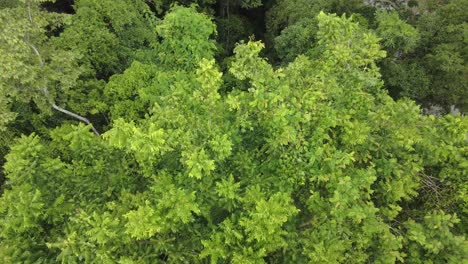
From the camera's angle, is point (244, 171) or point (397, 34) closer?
point (244, 171)

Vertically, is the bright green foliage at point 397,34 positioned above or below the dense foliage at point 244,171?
above

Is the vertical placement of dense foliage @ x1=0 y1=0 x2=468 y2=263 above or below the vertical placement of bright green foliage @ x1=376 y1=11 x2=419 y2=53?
below

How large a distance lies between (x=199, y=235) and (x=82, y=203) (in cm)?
240

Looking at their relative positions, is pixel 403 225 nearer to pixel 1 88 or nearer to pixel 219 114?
pixel 219 114

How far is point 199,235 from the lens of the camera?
6906 mm

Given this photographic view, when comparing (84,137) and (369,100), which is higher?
(369,100)

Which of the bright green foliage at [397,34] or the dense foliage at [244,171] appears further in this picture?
the bright green foliage at [397,34]

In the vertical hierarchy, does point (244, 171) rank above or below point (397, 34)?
below

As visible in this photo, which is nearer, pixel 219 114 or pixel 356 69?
pixel 219 114

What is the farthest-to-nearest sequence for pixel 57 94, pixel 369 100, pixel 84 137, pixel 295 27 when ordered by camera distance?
pixel 295 27, pixel 57 94, pixel 369 100, pixel 84 137

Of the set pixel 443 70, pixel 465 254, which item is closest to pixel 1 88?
pixel 465 254

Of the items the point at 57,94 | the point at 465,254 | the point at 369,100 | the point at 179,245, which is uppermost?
the point at 369,100

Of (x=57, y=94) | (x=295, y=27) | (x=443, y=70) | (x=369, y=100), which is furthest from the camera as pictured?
(x=295, y=27)

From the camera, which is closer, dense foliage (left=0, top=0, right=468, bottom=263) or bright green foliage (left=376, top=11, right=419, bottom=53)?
dense foliage (left=0, top=0, right=468, bottom=263)
